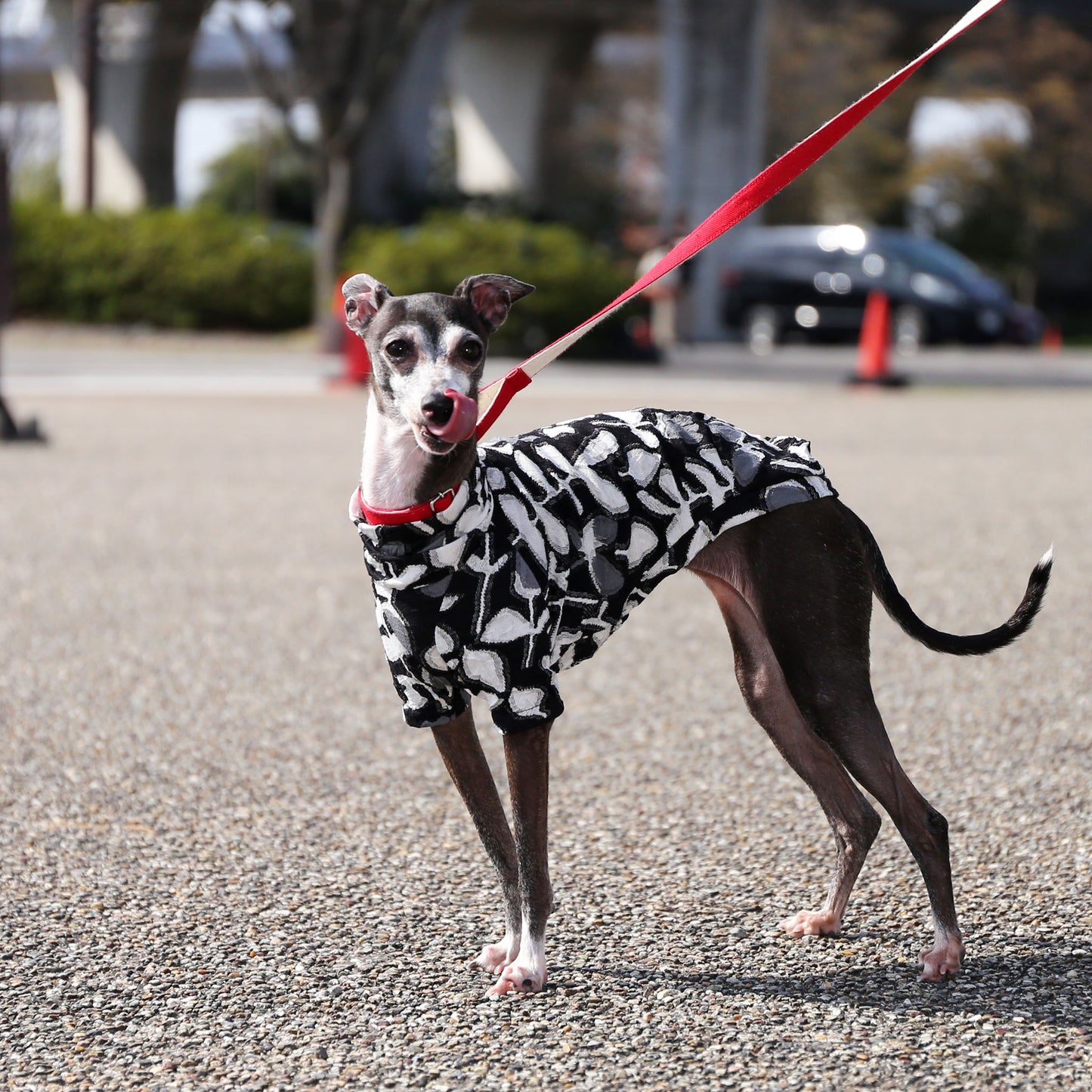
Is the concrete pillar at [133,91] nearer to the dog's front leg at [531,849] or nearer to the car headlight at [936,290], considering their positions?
the car headlight at [936,290]

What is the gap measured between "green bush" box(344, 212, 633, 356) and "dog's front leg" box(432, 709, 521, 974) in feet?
59.1

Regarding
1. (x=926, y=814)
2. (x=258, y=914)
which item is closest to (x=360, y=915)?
(x=258, y=914)

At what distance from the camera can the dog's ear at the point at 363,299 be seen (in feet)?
9.96

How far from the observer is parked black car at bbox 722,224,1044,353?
2772 centimetres

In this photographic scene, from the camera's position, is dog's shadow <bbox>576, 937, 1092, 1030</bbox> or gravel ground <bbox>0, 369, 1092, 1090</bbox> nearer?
gravel ground <bbox>0, 369, 1092, 1090</bbox>

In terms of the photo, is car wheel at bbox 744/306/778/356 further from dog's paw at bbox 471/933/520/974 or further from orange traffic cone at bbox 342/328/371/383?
dog's paw at bbox 471/933/520/974

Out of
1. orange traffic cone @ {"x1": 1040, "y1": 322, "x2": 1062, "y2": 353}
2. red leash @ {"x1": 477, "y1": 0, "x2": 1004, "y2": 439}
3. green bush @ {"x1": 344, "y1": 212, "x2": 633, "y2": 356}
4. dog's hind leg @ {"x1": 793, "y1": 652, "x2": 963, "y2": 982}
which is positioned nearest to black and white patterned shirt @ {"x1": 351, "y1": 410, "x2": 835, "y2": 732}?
red leash @ {"x1": 477, "y1": 0, "x2": 1004, "y2": 439}

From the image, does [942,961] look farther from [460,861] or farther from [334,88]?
[334,88]

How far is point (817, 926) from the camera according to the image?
11.4 feet

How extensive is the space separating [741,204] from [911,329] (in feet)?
82.2

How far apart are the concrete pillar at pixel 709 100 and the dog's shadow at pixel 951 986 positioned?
24553mm

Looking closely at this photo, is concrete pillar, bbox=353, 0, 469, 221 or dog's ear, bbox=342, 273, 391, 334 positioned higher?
concrete pillar, bbox=353, 0, 469, 221

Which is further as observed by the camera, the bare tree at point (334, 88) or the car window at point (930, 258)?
the car window at point (930, 258)

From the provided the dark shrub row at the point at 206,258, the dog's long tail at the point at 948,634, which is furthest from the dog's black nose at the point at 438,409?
the dark shrub row at the point at 206,258
